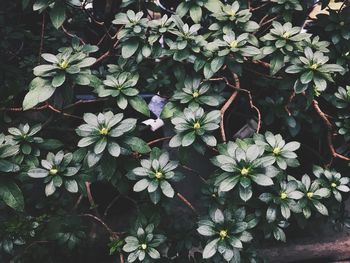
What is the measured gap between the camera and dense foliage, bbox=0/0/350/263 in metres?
1.44

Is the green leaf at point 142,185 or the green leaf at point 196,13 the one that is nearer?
the green leaf at point 142,185

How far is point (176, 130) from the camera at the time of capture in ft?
4.93

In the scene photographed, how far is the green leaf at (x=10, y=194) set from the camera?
1.41 m

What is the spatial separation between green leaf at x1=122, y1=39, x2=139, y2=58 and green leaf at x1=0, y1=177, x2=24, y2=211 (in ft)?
2.20

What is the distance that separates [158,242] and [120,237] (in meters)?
0.38

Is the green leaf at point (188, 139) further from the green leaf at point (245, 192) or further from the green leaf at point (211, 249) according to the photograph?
the green leaf at point (211, 249)

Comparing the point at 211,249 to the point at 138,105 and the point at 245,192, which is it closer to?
the point at 245,192

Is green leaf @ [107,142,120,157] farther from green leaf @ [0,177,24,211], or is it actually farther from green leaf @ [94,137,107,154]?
green leaf @ [0,177,24,211]

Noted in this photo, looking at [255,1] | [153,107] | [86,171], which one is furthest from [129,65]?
[255,1]

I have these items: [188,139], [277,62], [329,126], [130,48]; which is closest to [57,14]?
[130,48]

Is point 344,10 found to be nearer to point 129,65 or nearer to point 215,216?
point 129,65

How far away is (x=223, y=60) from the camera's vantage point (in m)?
1.56

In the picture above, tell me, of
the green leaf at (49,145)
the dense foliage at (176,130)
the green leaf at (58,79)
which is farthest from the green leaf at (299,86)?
the green leaf at (49,145)

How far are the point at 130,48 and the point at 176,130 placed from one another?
416 mm
